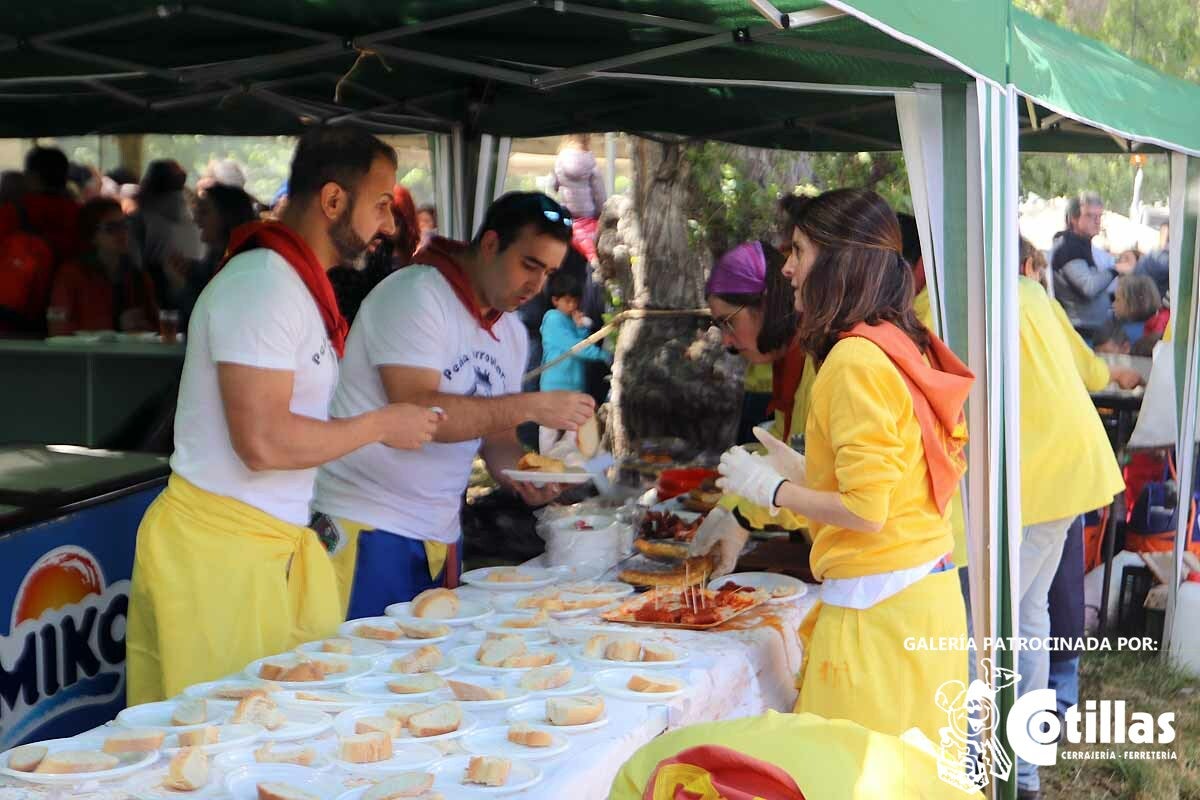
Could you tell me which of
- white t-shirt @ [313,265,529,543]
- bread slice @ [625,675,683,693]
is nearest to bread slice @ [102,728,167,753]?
bread slice @ [625,675,683,693]

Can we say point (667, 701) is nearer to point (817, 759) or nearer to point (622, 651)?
point (622, 651)

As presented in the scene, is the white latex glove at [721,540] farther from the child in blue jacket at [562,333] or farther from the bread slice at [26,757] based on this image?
the child in blue jacket at [562,333]

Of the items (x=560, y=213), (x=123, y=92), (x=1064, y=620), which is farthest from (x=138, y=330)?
(x=1064, y=620)

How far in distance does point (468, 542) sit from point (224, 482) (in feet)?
9.14

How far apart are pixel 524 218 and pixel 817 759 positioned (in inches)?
84.2

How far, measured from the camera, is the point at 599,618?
9.68ft

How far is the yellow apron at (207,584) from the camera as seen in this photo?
274 centimetres

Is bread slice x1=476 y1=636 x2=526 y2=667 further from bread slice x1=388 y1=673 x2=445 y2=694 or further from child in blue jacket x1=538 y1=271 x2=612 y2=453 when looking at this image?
child in blue jacket x1=538 y1=271 x2=612 y2=453

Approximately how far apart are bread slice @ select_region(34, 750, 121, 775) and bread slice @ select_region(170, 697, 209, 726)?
0.57 feet

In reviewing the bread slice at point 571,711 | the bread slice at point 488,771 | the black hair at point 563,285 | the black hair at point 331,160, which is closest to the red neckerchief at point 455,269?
the black hair at point 331,160

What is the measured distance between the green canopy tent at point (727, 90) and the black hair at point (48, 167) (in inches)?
43.2

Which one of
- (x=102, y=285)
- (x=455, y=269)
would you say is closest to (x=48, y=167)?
(x=102, y=285)

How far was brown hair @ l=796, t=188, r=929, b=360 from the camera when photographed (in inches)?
107

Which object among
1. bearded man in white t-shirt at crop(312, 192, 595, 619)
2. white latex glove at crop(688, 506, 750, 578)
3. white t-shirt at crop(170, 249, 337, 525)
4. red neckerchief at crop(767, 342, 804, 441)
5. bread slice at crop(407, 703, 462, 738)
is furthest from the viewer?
red neckerchief at crop(767, 342, 804, 441)
